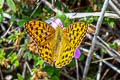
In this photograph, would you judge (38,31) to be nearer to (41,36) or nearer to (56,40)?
(41,36)

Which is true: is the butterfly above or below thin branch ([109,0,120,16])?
below

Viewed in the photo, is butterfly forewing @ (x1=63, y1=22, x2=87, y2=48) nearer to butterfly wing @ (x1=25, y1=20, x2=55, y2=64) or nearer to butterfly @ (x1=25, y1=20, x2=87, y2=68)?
butterfly @ (x1=25, y1=20, x2=87, y2=68)

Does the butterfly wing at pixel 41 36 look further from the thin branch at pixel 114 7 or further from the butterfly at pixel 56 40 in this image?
the thin branch at pixel 114 7

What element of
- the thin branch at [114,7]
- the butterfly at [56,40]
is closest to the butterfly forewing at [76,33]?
the butterfly at [56,40]

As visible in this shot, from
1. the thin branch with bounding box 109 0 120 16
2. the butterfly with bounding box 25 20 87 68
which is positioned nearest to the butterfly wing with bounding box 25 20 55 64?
the butterfly with bounding box 25 20 87 68

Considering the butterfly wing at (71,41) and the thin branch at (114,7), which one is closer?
the butterfly wing at (71,41)

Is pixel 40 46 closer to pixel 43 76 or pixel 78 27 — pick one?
pixel 78 27

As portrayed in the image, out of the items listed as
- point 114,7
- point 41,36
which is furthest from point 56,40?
point 114,7
